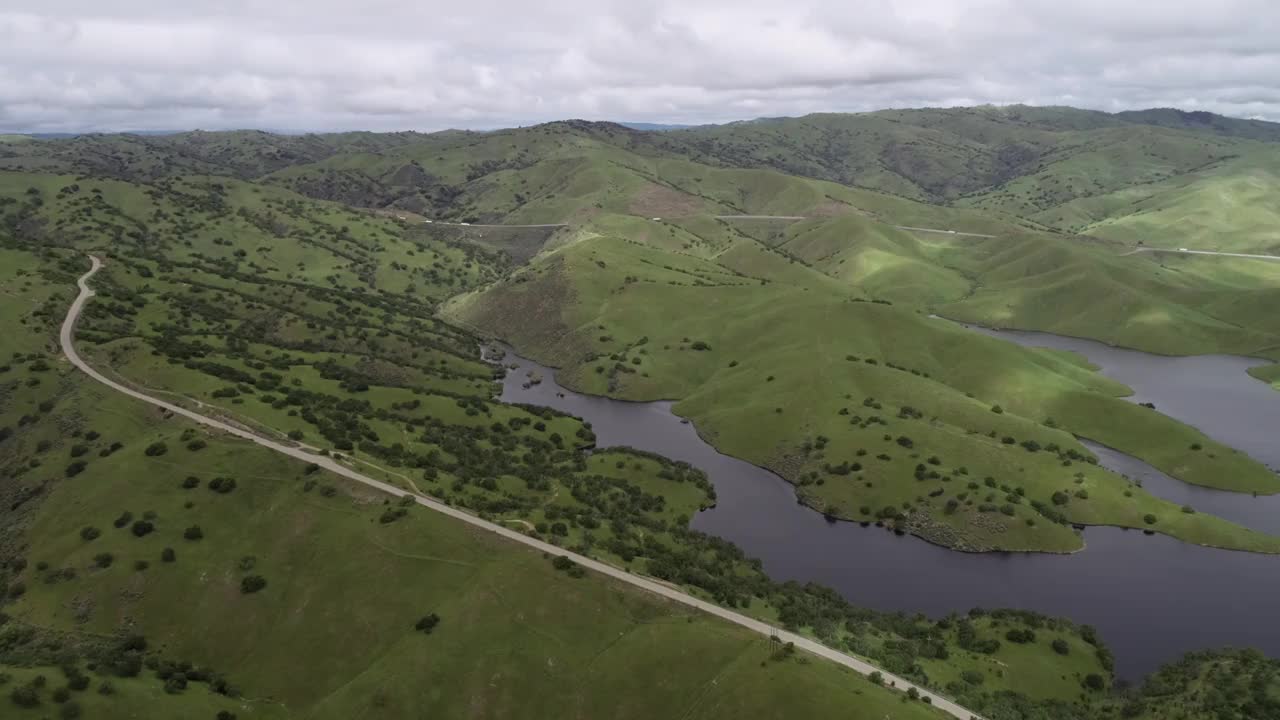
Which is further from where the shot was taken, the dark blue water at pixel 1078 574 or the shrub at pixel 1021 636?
the dark blue water at pixel 1078 574

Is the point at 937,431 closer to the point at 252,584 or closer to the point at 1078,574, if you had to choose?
the point at 1078,574

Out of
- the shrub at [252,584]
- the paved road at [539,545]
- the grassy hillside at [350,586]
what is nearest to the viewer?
the grassy hillside at [350,586]

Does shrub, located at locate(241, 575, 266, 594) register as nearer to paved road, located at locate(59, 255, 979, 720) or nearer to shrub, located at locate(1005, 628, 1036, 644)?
paved road, located at locate(59, 255, 979, 720)

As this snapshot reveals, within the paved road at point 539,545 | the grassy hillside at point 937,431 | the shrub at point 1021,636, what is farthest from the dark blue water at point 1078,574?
the paved road at point 539,545

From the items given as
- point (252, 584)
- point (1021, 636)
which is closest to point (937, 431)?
point (1021, 636)

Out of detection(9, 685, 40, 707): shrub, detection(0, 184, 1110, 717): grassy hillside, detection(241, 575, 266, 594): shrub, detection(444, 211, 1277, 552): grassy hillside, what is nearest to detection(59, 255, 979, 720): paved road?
detection(0, 184, 1110, 717): grassy hillside

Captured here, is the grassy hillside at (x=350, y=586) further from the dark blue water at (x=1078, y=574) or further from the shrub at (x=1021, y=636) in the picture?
the dark blue water at (x=1078, y=574)

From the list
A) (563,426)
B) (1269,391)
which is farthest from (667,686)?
(1269,391)

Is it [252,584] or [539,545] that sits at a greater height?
[539,545]
